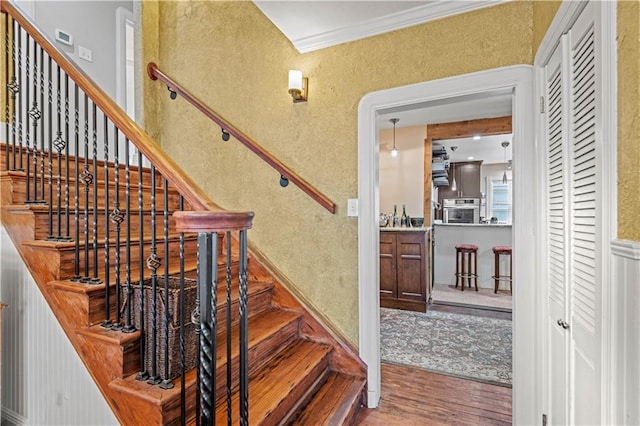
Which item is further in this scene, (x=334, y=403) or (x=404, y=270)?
(x=404, y=270)

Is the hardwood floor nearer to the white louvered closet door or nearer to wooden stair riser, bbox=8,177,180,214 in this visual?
the white louvered closet door

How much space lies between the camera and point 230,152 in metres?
2.72

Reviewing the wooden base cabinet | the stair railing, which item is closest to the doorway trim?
the stair railing

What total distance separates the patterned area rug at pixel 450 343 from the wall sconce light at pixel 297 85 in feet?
7.34

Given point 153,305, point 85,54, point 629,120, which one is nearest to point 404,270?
point 153,305

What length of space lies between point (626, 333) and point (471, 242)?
4.74 meters

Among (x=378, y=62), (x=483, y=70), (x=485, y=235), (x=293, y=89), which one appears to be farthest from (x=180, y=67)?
(x=485, y=235)

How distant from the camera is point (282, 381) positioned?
1.83m

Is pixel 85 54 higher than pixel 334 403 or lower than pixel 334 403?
higher

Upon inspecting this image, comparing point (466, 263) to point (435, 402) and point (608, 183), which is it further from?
point (608, 183)

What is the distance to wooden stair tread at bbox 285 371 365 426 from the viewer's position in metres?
1.79

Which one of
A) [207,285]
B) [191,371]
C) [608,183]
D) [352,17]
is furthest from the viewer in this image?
[352,17]

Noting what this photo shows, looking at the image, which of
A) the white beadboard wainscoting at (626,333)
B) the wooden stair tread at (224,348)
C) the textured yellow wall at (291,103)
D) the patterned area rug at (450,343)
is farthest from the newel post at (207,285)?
the patterned area rug at (450,343)

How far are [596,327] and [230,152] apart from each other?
8.12ft
